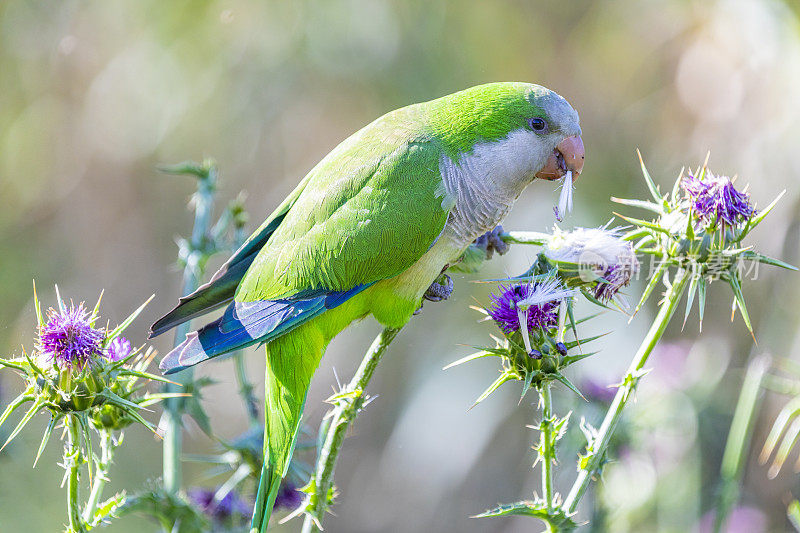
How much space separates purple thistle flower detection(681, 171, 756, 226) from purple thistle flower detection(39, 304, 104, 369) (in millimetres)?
2073

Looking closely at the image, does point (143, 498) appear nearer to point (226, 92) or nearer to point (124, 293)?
point (226, 92)

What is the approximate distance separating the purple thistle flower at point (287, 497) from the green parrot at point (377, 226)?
50 cm

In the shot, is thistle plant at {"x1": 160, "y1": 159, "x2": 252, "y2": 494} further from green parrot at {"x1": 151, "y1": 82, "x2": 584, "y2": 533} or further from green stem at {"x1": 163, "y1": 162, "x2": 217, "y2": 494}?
green parrot at {"x1": 151, "y1": 82, "x2": 584, "y2": 533}

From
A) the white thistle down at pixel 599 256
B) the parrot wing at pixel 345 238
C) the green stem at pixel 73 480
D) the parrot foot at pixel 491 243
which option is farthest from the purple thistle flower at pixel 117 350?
the parrot foot at pixel 491 243

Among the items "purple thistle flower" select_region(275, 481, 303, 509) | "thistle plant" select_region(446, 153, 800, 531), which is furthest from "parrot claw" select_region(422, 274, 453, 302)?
"purple thistle flower" select_region(275, 481, 303, 509)

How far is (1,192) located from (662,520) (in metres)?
7.18

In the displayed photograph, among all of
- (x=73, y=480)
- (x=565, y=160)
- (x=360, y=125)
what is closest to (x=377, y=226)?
(x=565, y=160)

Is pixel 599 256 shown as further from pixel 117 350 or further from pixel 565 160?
pixel 117 350

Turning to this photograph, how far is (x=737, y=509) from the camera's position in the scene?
461 centimetres

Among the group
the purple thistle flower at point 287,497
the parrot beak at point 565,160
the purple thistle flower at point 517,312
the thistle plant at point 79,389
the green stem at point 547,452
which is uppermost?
the parrot beak at point 565,160

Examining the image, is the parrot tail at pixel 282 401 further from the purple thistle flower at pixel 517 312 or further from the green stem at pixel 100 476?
the purple thistle flower at pixel 517 312

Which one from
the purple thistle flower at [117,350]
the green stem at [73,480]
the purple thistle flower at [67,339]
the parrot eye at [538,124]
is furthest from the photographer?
the parrot eye at [538,124]

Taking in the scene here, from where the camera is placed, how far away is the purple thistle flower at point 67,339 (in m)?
2.50

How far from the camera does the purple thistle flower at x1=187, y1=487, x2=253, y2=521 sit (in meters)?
3.28
